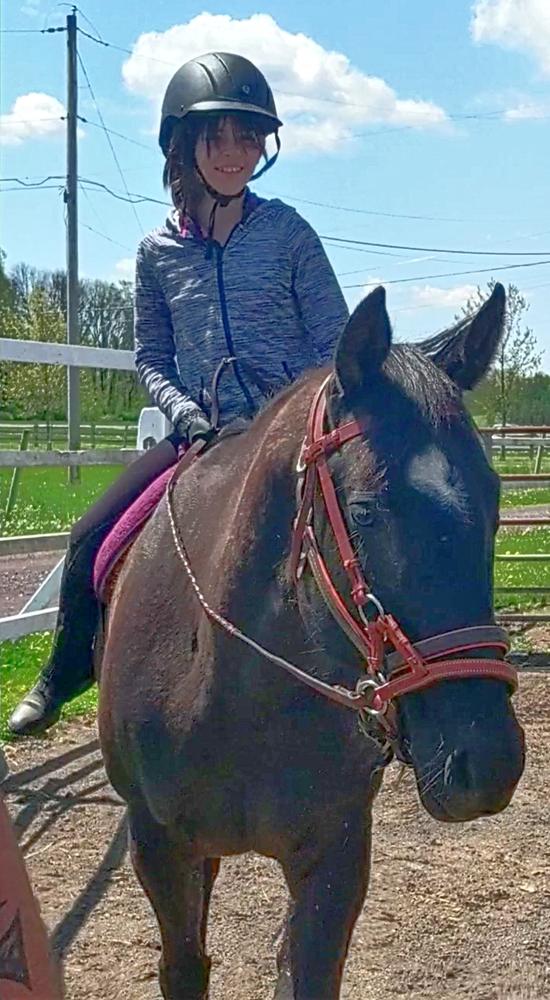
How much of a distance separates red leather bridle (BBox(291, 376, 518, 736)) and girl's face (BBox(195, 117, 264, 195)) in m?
1.28

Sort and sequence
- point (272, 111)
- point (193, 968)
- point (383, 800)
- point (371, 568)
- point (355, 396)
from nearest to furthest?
point (371, 568), point (355, 396), point (193, 968), point (272, 111), point (383, 800)

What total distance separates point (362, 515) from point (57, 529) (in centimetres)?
1121

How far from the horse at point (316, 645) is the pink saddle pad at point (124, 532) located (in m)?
0.10

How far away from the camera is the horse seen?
6.89 feet

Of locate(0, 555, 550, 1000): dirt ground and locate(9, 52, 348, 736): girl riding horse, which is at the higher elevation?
locate(9, 52, 348, 736): girl riding horse

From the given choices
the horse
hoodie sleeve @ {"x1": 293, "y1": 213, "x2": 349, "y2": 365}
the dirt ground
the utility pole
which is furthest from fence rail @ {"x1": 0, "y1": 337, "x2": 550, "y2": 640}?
the utility pole

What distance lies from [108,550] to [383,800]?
260 centimetres

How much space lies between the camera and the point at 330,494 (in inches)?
90.3

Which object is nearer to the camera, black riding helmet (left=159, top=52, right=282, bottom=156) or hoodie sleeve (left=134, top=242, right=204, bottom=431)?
black riding helmet (left=159, top=52, right=282, bottom=156)

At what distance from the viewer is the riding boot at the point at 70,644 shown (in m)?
3.61

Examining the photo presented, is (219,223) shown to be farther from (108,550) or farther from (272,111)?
(108,550)

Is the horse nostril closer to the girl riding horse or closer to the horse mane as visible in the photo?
the horse mane

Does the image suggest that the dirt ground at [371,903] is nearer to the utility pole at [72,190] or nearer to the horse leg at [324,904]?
the horse leg at [324,904]

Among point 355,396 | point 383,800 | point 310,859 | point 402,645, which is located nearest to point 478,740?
point 402,645
